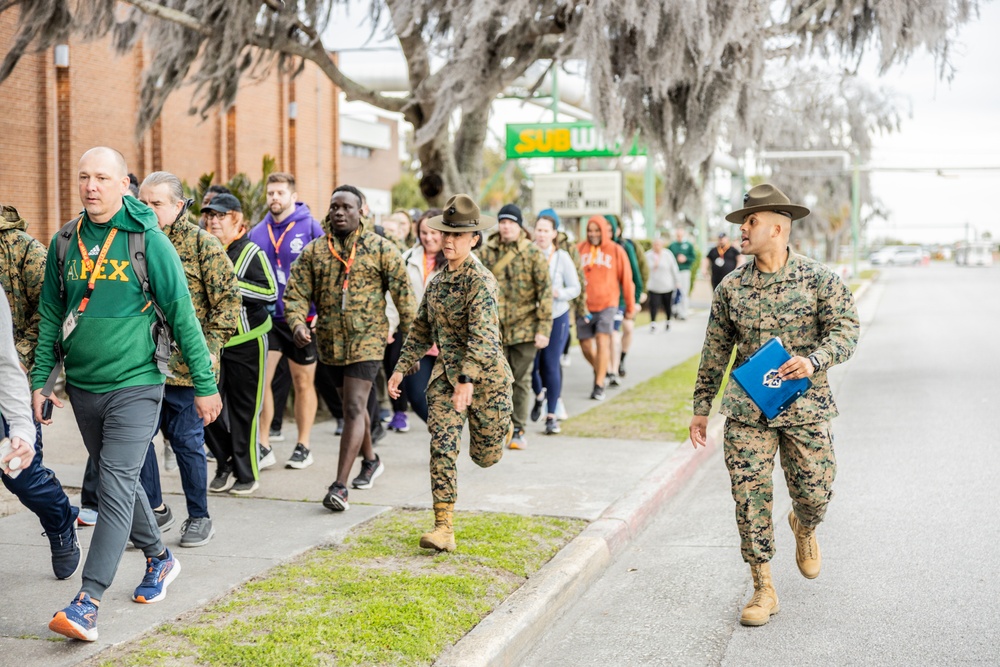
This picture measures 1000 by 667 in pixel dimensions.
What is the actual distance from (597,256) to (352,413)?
5.86 m

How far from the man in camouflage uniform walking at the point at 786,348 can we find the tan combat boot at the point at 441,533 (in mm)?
1514

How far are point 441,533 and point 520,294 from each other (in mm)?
3329

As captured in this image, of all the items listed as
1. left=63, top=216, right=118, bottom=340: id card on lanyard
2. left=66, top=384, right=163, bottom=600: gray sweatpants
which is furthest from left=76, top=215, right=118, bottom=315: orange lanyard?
left=66, top=384, right=163, bottom=600: gray sweatpants

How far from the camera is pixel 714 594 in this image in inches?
220

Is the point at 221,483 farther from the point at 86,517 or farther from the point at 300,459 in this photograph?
the point at 86,517

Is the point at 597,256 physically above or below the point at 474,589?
above

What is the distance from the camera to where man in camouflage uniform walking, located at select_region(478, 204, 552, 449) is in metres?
8.80

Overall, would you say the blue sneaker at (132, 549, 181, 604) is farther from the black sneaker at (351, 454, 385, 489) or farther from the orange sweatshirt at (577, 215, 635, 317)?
the orange sweatshirt at (577, 215, 635, 317)

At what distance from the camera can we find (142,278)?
466cm

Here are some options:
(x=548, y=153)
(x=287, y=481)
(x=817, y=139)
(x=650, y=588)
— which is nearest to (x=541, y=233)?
(x=287, y=481)

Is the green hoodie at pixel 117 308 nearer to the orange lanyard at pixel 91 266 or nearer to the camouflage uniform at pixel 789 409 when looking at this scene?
the orange lanyard at pixel 91 266

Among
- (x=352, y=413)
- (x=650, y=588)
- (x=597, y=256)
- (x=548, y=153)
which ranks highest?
(x=548, y=153)

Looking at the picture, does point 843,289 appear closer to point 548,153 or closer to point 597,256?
point 597,256

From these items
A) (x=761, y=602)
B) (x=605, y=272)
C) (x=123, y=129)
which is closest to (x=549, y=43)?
(x=605, y=272)
